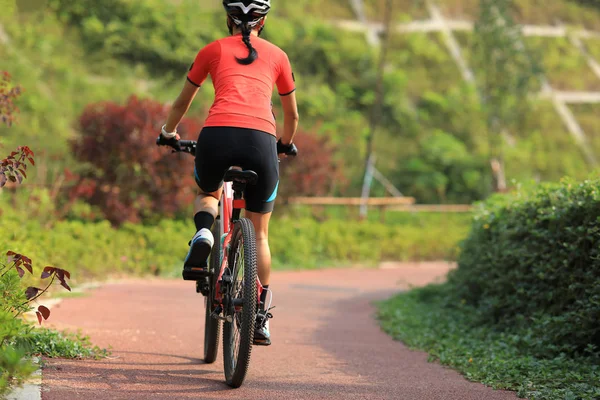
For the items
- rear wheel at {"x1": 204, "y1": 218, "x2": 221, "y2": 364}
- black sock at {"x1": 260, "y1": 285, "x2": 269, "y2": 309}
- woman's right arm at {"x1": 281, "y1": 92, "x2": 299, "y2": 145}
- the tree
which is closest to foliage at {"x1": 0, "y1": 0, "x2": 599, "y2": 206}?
the tree

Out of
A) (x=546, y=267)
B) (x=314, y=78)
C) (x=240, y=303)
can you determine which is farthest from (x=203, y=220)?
Result: (x=314, y=78)

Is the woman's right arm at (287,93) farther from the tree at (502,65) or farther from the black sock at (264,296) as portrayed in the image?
the tree at (502,65)

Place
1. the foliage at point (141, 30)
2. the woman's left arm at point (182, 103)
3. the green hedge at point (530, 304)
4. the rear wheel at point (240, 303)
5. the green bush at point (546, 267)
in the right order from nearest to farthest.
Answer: the rear wheel at point (240, 303)
the woman's left arm at point (182, 103)
the green hedge at point (530, 304)
the green bush at point (546, 267)
the foliage at point (141, 30)

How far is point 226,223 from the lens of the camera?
5.35 m

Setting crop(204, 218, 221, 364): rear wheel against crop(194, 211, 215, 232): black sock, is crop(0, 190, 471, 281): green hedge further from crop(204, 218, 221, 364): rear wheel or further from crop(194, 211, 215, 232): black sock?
crop(194, 211, 215, 232): black sock

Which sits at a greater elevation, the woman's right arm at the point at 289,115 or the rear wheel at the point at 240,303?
the woman's right arm at the point at 289,115

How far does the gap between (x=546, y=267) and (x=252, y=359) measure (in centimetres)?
248

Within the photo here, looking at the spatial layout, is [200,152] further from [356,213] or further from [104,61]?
[104,61]

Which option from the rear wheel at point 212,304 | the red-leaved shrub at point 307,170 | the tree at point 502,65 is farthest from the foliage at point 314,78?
the rear wheel at point 212,304

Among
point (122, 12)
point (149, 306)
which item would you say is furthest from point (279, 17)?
point (149, 306)

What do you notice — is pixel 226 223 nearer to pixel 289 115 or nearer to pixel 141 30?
pixel 289 115

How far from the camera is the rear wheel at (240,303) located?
4562 mm

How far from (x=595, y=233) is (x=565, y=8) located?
40.5m

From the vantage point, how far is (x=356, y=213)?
75.5 feet
